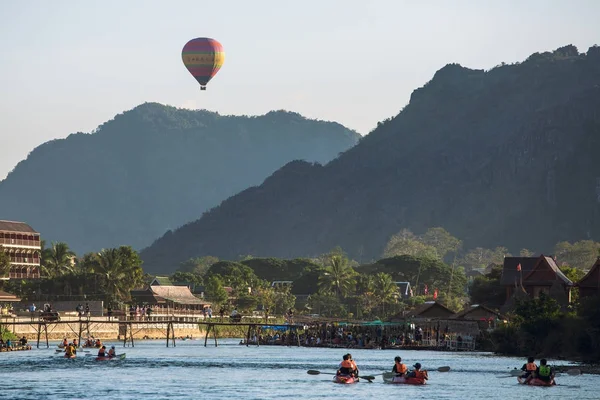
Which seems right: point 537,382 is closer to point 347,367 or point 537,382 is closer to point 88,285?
point 347,367

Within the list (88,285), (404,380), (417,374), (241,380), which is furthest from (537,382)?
(88,285)

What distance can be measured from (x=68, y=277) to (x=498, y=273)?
224 feet

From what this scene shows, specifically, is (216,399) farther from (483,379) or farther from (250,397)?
(483,379)

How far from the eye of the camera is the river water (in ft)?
248

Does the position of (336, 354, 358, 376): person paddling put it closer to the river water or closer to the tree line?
the river water

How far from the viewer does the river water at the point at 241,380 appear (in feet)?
248

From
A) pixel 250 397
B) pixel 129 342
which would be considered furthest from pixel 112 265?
pixel 250 397

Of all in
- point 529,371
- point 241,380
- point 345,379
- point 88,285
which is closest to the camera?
point 529,371

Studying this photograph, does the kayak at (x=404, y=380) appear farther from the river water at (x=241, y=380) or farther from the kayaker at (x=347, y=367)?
the kayaker at (x=347, y=367)

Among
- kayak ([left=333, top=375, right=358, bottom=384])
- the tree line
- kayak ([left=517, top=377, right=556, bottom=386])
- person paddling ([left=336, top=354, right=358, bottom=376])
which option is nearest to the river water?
kayak ([left=517, top=377, right=556, bottom=386])

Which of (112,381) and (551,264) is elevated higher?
(551,264)

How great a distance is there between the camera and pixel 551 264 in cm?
15800

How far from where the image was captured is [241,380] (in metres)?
88.2

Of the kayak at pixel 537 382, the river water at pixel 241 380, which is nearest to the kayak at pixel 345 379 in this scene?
the river water at pixel 241 380
